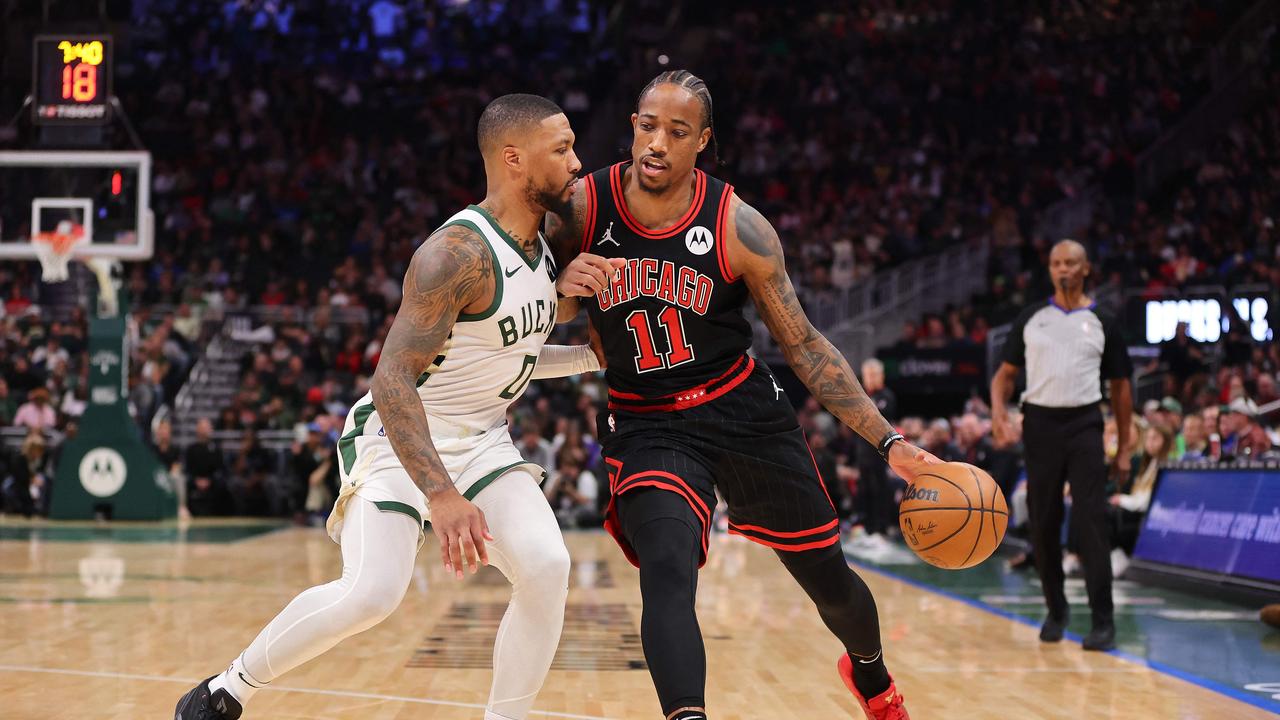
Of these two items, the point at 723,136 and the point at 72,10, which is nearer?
the point at 72,10

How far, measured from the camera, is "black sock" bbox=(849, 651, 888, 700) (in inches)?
180

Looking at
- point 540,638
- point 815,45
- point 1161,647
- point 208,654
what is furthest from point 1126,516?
point 815,45

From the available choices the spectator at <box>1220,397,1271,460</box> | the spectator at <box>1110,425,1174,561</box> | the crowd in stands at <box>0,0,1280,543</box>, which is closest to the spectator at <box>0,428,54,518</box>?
the crowd in stands at <box>0,0,1280,543</box>

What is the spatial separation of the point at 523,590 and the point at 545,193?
122cm

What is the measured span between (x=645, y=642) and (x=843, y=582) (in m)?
0.91

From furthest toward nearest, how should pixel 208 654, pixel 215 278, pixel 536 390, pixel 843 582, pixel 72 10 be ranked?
1. pixel 215 278
2. pixel 536 390
3. pixel 72 10
4. pixel 208 654
5. pixel 843 582

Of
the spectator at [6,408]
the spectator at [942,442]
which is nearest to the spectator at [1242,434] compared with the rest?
the spectator at [942,442]

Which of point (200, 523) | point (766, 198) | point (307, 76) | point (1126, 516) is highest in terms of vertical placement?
point (307, 76)

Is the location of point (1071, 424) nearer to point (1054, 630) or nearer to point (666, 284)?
point (1054, 630)

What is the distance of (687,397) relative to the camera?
13.9 ft

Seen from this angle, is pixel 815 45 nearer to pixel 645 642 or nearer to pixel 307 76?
pixel 307 76

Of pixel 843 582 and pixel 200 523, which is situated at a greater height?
pixel 843 582

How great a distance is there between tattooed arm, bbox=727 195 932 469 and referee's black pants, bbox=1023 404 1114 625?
334 centimetres

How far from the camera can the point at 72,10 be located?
17250mm
